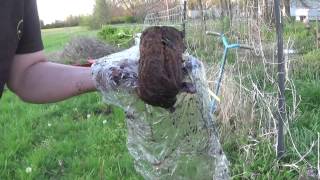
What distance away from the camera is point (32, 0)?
1.84 m

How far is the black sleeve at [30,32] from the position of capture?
5.99ft

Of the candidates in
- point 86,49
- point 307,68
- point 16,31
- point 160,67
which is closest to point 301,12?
point 86,49

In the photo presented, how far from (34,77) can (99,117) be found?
377 centimetres

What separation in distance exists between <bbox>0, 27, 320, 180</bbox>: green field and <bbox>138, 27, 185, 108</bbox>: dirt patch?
7.09 ft

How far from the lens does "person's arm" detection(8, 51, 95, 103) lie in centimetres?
169

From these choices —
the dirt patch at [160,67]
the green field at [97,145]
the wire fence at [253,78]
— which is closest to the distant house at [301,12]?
the green field at [97,145]

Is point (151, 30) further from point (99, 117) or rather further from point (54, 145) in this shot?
point (99, 117)

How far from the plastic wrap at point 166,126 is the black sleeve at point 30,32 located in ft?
1.23

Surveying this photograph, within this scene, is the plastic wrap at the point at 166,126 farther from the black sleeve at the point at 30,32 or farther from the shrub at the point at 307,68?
the shrub at the point at 307,68

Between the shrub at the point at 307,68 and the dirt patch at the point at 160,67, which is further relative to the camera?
the shrub at the point at 307,68

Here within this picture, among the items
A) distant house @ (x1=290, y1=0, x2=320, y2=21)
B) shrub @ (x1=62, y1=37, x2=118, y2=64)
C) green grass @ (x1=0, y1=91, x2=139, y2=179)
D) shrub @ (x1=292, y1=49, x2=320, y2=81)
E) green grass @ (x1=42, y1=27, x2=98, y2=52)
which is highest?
distant house @ (x1=290, y1=0, x2=320, y2=21)

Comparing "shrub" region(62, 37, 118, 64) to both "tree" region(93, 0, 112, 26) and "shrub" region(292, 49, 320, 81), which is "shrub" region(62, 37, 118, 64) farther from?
"tree" region(93, 0, 112, 26)

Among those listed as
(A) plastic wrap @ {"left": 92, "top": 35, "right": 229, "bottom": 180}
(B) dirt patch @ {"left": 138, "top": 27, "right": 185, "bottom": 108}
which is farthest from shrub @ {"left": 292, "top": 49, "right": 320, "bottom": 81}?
(B) dirt patch @ {"left": 138, "top": 27, "right": 185, "bottom": 108}

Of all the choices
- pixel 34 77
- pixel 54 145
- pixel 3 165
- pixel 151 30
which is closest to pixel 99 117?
pixel 54 145
